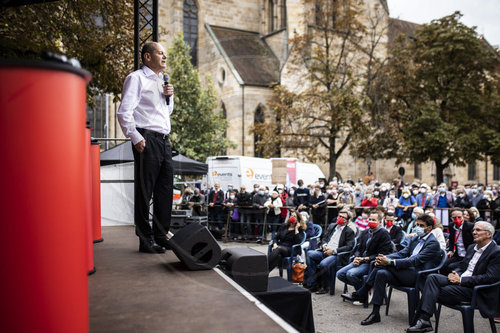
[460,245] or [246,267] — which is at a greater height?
[246,267]

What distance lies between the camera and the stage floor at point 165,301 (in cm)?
204

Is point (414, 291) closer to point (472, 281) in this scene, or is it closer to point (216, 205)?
point (472, 281)

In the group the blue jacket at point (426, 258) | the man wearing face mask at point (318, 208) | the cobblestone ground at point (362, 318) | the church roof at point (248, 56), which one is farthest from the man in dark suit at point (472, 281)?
the church roof at point (248, 56)

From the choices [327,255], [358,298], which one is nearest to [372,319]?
[358,298]

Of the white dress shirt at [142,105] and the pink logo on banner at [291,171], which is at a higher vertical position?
the white dress shirt at [142,105]

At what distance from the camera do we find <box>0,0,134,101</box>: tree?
7559 mm

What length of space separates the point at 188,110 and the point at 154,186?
91.7ft

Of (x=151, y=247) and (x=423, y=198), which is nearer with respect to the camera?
(x=151, y=247)

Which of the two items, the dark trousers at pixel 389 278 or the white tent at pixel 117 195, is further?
the dark trousers at pixel 389 278

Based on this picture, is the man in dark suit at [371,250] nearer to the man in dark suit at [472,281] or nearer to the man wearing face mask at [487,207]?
the man in dark suit at [472,281]

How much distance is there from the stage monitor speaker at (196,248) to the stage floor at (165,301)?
0.08 m

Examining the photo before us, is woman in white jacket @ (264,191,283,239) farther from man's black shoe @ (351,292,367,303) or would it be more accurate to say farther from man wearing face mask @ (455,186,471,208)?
man's black shoe @ (351,292,367,303)

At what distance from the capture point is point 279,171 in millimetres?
21547

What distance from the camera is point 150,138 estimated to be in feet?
12.3
